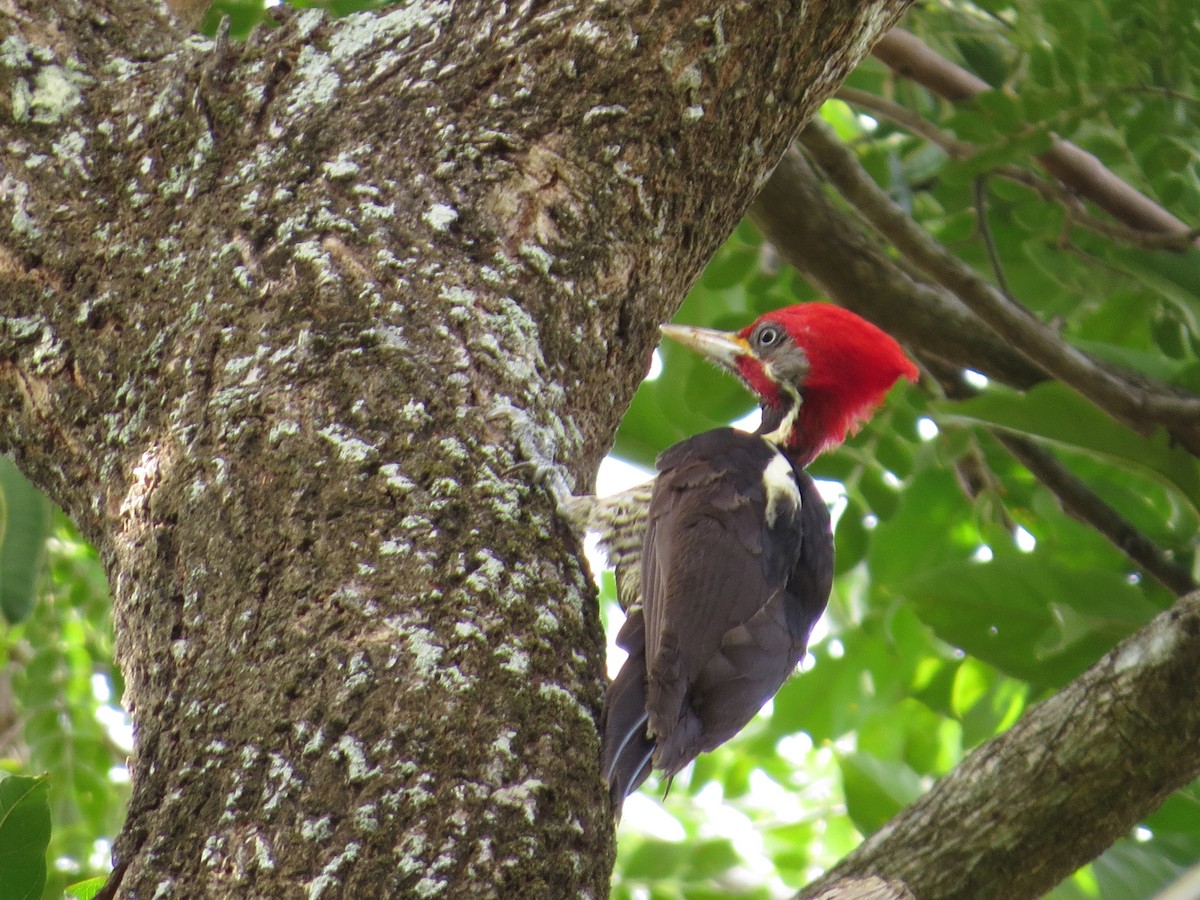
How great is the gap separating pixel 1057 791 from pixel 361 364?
1.25 m

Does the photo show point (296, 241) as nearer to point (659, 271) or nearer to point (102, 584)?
point (659, 271)

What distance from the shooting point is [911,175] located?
13.3 ft

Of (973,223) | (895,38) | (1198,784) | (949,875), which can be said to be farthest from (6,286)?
(973,223)

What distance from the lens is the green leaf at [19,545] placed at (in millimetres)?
2920

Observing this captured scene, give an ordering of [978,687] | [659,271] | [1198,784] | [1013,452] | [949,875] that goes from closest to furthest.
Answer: [949,875], [659,271], [1198,784], [1013,452], [978,687]

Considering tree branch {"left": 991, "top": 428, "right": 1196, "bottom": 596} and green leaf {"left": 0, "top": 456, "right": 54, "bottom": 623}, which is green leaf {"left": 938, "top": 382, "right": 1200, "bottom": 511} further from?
green leaf {"left": 0, "top": 456, "right": 54, "bottom": 623}

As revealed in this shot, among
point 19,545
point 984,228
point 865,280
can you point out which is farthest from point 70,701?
point 984,228

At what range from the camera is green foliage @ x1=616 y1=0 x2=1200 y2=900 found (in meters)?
2.90

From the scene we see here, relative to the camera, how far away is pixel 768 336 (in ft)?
12.0

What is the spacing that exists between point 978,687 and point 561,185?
2.37 meters

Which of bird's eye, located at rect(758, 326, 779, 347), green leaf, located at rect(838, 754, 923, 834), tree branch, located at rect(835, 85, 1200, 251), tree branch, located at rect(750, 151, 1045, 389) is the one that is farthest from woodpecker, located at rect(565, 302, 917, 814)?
tree branch, located at rect(835, 85, 1200, 251)

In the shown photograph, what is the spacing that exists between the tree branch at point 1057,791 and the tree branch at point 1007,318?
40.2 inches

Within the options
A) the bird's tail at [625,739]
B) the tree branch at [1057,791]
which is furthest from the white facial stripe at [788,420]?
the tree branch at [1057,791]

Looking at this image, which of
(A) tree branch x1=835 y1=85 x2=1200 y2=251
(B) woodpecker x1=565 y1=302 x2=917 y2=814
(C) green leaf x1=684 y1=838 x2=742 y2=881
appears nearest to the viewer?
(B) woodpecker x1=565 y1=302 x2=917 y2=814
